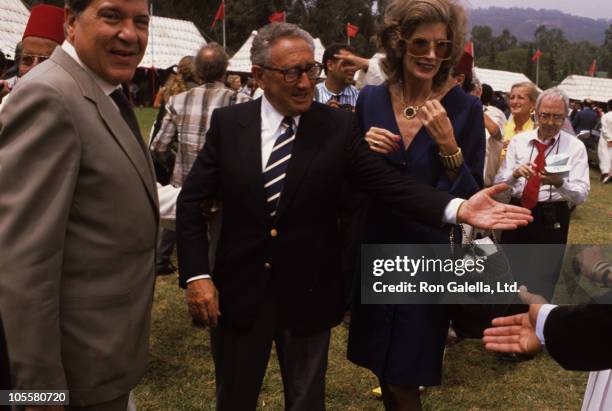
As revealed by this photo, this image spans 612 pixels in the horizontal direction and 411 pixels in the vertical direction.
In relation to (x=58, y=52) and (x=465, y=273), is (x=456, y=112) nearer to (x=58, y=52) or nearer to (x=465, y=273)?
(x=465, y=273)

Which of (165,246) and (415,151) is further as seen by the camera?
(165,246)

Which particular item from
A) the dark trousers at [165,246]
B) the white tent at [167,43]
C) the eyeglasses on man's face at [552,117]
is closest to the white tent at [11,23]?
the white tent at [167,43]

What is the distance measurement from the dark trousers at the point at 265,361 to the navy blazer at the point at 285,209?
59mm

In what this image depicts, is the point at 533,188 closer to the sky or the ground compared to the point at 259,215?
closer to the ground

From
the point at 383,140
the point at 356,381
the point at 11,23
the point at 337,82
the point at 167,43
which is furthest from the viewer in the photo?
the point at 167,43

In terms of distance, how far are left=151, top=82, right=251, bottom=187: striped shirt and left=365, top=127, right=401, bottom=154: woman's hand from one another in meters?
2.28

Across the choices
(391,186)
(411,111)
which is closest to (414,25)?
(411,111)

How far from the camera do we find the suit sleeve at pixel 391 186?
8.04 feet

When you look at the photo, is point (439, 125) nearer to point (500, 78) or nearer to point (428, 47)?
point (428, 47)

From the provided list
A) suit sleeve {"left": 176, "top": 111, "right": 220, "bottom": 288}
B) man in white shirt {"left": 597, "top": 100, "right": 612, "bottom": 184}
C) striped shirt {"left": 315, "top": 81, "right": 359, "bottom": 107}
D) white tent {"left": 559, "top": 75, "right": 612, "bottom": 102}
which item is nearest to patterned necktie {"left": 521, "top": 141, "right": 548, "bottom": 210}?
striped shirt {"left": 315, "top": 81, "right": 359, "bottom": 107}

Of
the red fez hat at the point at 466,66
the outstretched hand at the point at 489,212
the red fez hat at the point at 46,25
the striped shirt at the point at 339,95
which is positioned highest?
the red fez hat at the point at 46,25

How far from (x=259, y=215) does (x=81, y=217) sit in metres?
0.84

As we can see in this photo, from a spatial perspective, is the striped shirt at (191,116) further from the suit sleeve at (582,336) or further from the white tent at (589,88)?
the white tent at (589,88)

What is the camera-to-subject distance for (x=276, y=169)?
2.46 metres
